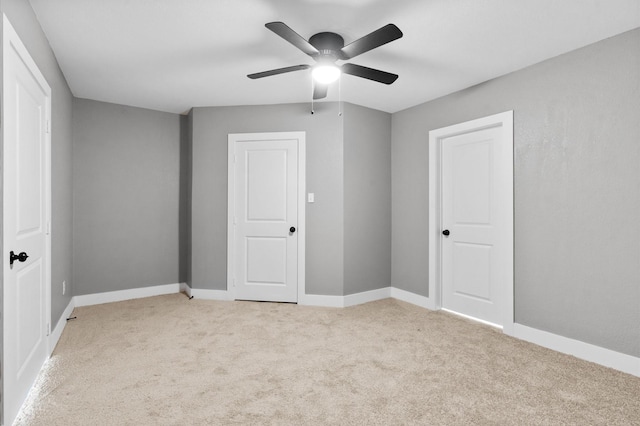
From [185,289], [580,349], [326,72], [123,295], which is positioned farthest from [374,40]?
[123,295]

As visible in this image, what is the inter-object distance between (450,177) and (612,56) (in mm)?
1653

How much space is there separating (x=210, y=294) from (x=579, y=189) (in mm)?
3865

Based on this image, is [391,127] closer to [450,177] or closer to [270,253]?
[450,177]

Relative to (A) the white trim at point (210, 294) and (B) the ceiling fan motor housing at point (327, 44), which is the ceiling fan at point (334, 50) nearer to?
(B) the ceiling fan motor housing at point (327, 44)

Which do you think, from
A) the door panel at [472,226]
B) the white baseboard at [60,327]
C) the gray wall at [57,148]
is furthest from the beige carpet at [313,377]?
the gray wall at [57,148]

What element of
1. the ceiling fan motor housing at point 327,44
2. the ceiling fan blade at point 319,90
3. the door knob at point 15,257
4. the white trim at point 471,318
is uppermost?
the ceiling fan motor housing at point 327,44

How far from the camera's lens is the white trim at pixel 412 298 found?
3.89 m

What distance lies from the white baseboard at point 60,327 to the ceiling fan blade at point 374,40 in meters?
3.07

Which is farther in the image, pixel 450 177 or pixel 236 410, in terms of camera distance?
pixel 450 177

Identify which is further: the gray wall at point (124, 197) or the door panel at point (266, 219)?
the door panel at point (266, 219)

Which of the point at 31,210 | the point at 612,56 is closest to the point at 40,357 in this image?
the point at 31,210

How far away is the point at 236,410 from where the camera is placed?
1.90m

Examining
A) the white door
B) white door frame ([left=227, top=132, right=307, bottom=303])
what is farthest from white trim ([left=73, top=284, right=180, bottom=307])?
the white door

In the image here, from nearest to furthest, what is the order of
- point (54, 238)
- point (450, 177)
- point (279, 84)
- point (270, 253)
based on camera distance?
point (54, 238)
point (279, 84)
point (450, 177)
point (270, 253)
